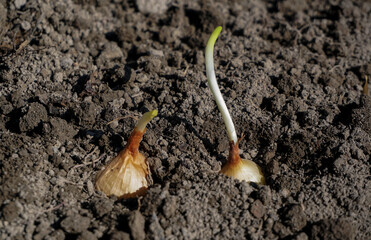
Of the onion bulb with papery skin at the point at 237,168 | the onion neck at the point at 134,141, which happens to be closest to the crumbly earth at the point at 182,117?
the onion bulb with papery skin at the point at 237,168

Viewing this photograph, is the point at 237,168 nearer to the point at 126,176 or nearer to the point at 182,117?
the point at 182,117

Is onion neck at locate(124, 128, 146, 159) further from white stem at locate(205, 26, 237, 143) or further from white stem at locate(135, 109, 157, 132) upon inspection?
white stem at locate(205, 26, 237, 143)

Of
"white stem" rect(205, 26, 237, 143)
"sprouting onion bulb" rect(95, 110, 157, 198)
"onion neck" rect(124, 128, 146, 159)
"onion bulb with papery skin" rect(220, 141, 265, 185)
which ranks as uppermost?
"white stem" rect(205, 26, 237, 143)

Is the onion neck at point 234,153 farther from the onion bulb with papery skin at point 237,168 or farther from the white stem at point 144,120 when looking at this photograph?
the white stem at point 144,120

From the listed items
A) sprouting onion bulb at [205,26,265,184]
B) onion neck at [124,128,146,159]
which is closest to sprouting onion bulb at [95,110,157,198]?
onion neck at [124,128,146,159]

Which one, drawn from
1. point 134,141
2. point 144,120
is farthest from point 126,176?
point 144,120

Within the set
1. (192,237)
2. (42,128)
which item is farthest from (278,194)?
(42,128)
